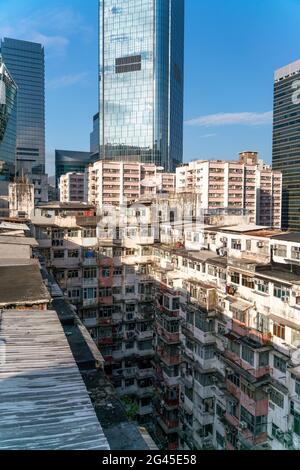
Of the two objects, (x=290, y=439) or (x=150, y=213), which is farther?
(x=150, y=213)

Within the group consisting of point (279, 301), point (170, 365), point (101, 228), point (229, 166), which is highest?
point (229, 166)

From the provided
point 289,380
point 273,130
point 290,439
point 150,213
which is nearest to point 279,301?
point 289,380

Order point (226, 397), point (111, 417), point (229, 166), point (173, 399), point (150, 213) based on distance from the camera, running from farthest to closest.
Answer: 1. point (229, 166)
2. point (150, 213)
3. point (173, 399)
4. point (226, 397)
5. point (111, 417)

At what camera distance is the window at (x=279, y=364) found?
14.5m

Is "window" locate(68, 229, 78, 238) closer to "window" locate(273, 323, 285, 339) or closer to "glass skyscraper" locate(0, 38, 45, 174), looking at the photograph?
"window" locate(273, 323, 285, 339)

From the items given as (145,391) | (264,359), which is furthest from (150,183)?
(264,359)

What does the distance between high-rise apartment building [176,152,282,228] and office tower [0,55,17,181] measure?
33.6 meters

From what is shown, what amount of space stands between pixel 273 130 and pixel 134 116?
38.8 m

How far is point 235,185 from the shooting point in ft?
182

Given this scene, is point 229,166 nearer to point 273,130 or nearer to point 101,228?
point 101,228

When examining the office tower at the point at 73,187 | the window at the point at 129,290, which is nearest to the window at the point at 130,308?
the window at the point at 129,290

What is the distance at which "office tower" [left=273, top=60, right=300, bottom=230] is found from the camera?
281ft

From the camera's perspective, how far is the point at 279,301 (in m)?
15.1

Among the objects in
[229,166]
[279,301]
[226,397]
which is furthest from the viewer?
[229,166]
